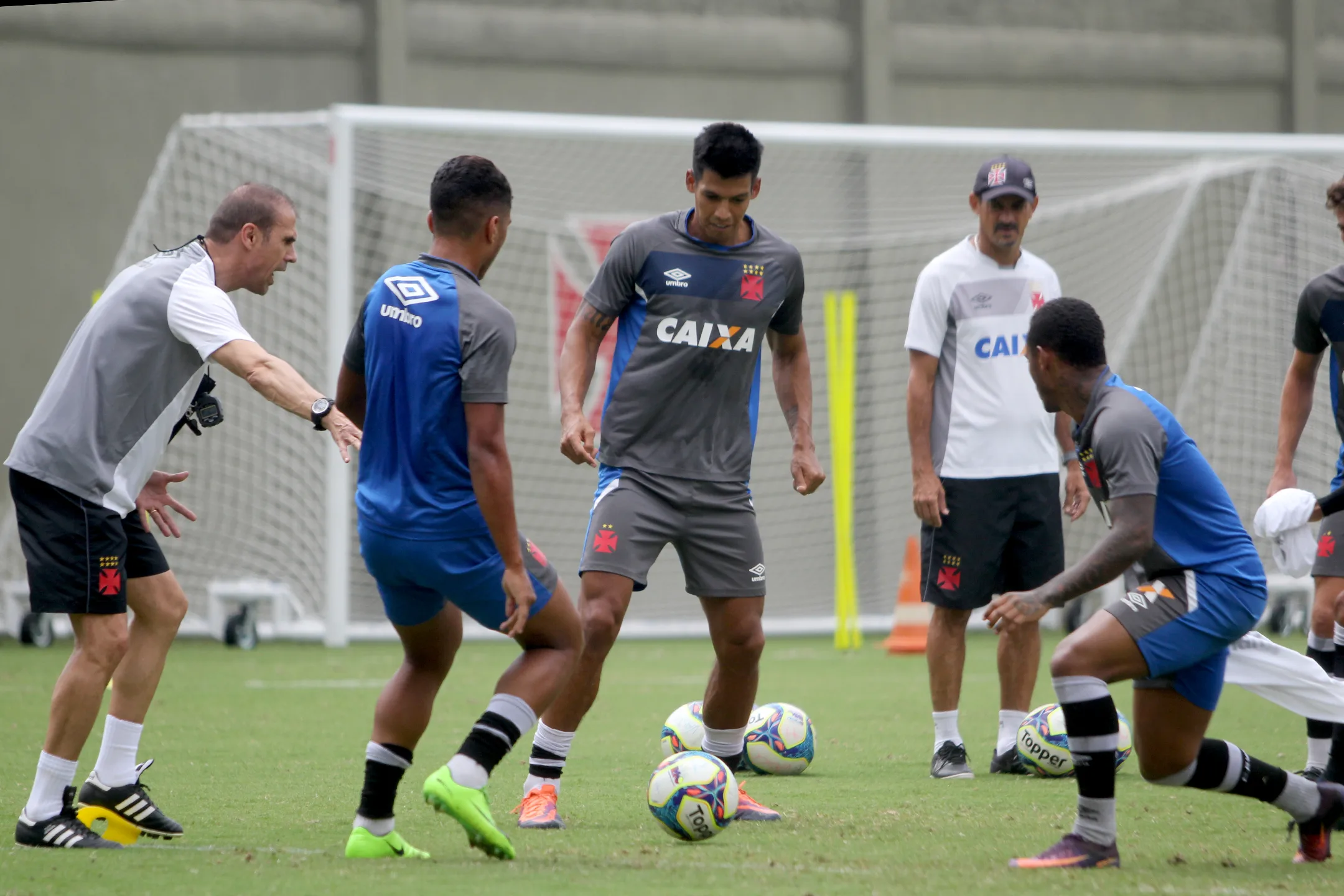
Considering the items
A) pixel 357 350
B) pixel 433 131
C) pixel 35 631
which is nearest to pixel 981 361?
pixel 357 350

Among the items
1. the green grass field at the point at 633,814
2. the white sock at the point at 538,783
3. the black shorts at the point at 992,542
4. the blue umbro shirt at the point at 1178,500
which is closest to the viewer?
the green grass field at the point at 633,814

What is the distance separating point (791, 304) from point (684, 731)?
1.68m

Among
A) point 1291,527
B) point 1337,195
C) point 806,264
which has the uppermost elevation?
point 806,264

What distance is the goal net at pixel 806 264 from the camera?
41.3 ft

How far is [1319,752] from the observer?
18.0 ft

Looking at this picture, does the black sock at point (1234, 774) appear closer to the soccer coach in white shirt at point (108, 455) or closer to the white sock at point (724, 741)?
the white sock at point (724, 741)

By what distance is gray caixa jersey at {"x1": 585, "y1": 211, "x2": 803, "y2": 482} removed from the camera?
5.29m

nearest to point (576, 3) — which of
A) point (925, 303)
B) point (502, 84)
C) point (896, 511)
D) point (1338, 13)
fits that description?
point (502, 84)

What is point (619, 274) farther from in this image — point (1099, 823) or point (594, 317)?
point (1099, 823)

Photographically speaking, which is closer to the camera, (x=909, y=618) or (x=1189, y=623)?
(x=1189, y=623)

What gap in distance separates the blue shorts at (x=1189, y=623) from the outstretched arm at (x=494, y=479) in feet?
5.35

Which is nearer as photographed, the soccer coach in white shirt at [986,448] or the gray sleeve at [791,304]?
the gray sleeve at [791,304]

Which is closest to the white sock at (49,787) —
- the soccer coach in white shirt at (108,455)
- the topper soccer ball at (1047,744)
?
the soccer coach in white shirt at (108,455)

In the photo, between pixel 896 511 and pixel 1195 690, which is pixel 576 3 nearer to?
pixel 896 511
